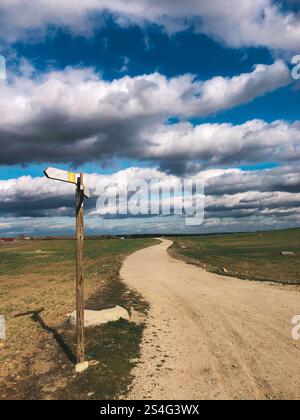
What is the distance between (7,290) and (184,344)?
18910 millimetres

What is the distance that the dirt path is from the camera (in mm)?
9047

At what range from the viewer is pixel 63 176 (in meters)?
9.76

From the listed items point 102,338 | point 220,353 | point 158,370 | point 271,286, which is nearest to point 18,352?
point 102,338

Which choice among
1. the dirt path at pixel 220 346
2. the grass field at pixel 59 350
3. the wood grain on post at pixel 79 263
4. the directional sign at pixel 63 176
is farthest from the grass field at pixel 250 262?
the directional sign at pixel 63 176

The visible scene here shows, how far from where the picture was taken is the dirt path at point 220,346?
9047 mm

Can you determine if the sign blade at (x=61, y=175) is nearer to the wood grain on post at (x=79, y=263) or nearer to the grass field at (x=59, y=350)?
the wood grain on post at (x=79, y=263)

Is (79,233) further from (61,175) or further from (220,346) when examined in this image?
(220,346)

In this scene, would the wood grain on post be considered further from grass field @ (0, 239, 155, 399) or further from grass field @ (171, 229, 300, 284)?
grass field @ (171, 229, 300, 284)

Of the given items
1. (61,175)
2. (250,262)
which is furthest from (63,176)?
(250,262)

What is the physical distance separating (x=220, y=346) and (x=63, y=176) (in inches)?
322

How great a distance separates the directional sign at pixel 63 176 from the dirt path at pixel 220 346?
6.01 meters

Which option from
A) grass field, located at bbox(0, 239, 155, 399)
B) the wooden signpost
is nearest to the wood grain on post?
the wooden signpost
